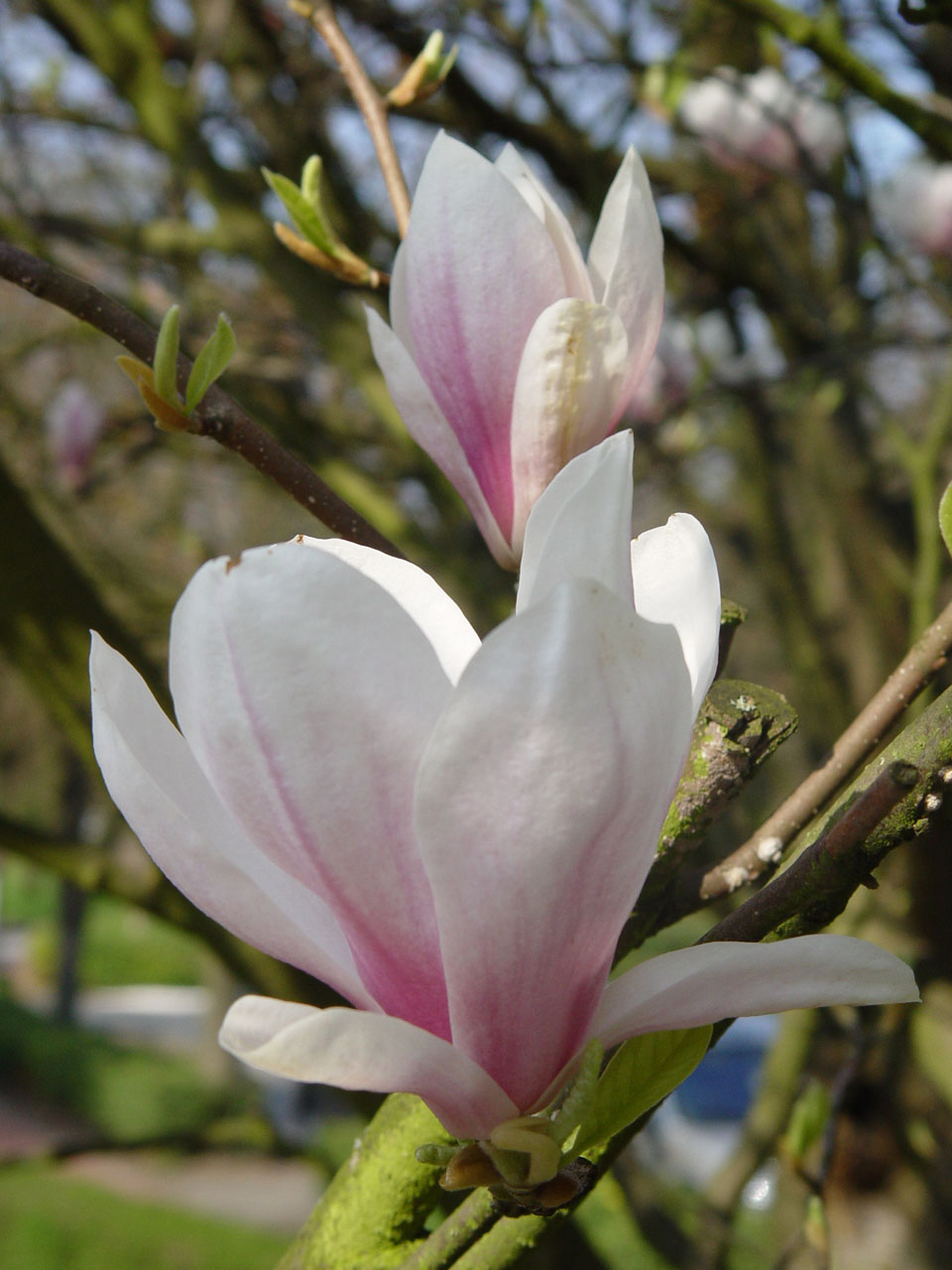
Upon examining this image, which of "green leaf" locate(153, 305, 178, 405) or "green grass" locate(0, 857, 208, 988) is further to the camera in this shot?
"green grass" locate(0, 857, 208, 988)

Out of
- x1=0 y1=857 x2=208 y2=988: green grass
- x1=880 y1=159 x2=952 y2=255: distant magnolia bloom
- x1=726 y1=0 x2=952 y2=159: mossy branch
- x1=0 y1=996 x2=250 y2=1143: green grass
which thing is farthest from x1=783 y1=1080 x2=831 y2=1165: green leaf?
x1=0 y1=857 x2=208 y2=988: green grass

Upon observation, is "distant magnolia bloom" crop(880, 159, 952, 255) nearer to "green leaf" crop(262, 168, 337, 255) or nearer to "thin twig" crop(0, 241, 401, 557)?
"green leaf" crop(262, 168, 337, 255)

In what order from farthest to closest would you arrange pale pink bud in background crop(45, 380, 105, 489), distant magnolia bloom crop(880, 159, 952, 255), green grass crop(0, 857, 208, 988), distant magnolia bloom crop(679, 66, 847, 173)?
green grass crop(0, 857, 208, 988) → pale pink bud in background crop(45, 380, 105, 489) → distant magnolia bloom crop(880, 159, 952, 255) → distant magnolia bloom crop(679, 66, 847, 173)

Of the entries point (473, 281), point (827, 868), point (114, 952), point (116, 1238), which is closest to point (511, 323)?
point (473, 281)

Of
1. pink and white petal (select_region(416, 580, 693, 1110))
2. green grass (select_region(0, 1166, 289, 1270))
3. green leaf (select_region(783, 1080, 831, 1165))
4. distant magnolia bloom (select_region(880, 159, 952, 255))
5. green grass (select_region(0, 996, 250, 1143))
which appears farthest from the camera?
green grass (select_region(0, 996, 250, 1143))

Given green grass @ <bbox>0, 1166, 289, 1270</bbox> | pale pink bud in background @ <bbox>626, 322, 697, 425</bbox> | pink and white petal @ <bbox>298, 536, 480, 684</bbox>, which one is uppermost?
pink and white petal @ <bbox>298, 536, 480, 684</bbox>

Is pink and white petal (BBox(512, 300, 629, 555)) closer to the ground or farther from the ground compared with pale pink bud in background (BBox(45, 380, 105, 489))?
farther from the ground

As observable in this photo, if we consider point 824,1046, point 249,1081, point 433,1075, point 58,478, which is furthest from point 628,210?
point 249,1081

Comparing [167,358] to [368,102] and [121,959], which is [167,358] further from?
[121,959]
